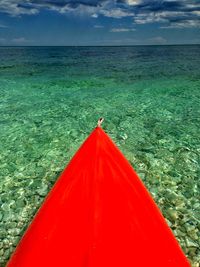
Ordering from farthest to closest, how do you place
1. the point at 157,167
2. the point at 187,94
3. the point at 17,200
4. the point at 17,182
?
the point at 187,94, the point at 157,167, the point at 17,182, the point at 17,200

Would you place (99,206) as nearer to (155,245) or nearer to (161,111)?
(155,245)

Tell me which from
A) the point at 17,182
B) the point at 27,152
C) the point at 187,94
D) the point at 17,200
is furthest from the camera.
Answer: the point at 187,94

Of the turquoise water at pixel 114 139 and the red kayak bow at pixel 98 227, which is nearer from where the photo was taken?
the red kayak bow at pixel 98 227

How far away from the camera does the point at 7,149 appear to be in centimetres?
1129

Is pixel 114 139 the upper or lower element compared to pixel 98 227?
lower

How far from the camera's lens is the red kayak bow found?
160 inches

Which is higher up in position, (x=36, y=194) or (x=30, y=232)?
(x=30, y=232)

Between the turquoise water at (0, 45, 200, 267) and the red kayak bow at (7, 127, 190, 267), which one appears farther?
the turquoise water at (0, 45, 200, 267)

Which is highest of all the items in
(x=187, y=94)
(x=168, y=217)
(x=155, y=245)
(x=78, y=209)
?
(x=187, y=94)

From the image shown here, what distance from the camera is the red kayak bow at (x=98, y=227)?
4.07 m

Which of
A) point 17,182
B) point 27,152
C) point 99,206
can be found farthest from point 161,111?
point 99,206

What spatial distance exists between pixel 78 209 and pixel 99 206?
357 mm

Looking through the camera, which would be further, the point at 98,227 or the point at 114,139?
the point at 114,139

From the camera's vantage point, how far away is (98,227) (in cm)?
426
